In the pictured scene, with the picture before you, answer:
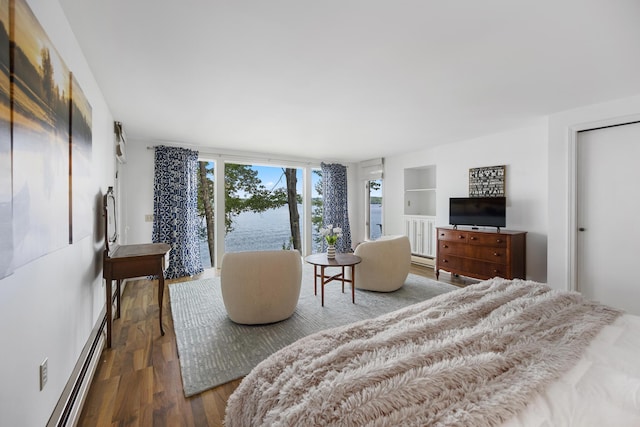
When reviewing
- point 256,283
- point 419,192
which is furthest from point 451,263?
point 256,283

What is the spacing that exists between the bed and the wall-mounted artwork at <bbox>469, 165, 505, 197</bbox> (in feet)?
10.7

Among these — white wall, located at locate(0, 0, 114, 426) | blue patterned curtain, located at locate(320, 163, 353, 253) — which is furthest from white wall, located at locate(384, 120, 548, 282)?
white wall, located at locate(0, 0, 114, 426)

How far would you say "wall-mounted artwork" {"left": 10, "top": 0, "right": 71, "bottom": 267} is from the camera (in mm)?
1006

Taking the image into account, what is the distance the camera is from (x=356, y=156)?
6160 mm

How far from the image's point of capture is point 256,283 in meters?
2.66

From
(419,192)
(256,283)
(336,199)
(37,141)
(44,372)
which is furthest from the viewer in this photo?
(336,199)

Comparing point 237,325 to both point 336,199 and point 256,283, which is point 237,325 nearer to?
point 256,283

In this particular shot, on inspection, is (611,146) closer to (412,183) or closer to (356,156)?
(412,183)

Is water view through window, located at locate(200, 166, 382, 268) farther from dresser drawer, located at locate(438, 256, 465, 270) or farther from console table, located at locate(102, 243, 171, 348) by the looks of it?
console table, located at locate(102, 243, 171, 348)

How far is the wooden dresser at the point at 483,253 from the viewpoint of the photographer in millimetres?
3639

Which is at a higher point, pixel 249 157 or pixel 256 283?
pixel 249 157

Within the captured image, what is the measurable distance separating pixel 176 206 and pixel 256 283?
2.87 metres

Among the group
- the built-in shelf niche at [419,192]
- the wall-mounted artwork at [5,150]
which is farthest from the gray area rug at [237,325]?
the built-in shelf niche at [419,192]

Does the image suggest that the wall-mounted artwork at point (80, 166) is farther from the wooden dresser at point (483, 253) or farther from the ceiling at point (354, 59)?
the wooden dresser at point (483, 253)
